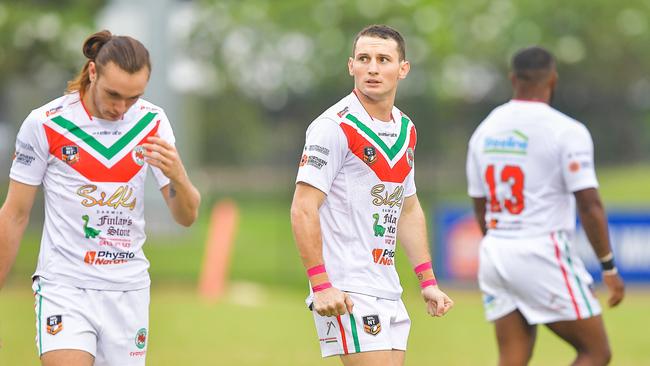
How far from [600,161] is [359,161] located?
17.0 metres

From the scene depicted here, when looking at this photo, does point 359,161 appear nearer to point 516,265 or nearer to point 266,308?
point 516,265

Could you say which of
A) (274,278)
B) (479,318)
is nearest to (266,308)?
(479,318)

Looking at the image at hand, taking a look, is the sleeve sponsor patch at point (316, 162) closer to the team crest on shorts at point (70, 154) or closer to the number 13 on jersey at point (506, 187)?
the team crest on shorts at point (70, 154)

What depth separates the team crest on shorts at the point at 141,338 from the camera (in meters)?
6.42

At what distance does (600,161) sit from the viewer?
2253 centimetres

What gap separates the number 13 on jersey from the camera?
834 cm

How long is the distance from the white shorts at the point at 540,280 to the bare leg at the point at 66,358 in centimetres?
326

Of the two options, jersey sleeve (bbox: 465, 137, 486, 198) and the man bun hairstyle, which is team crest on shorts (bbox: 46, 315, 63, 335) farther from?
jersey sleeve (bbox: 465, 137, 486, 198)

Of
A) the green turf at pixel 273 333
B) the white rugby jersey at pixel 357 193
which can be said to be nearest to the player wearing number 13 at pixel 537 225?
the white rugby jersey at pixel 357 193

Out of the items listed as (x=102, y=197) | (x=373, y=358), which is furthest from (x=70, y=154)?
(x=373, y=358)

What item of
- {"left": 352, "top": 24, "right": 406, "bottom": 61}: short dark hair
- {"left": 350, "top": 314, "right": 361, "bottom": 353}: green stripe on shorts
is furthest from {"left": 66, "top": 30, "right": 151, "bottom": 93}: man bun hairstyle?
{"left": 350, "top": 314, "right": 361, "bottom": 353}: green stripe on shorts

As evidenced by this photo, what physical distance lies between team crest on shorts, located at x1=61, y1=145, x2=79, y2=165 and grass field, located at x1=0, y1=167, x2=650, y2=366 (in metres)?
3.50

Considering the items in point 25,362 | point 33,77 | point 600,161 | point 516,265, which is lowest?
point 25,362

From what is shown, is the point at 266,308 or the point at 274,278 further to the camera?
the point at 274,278
